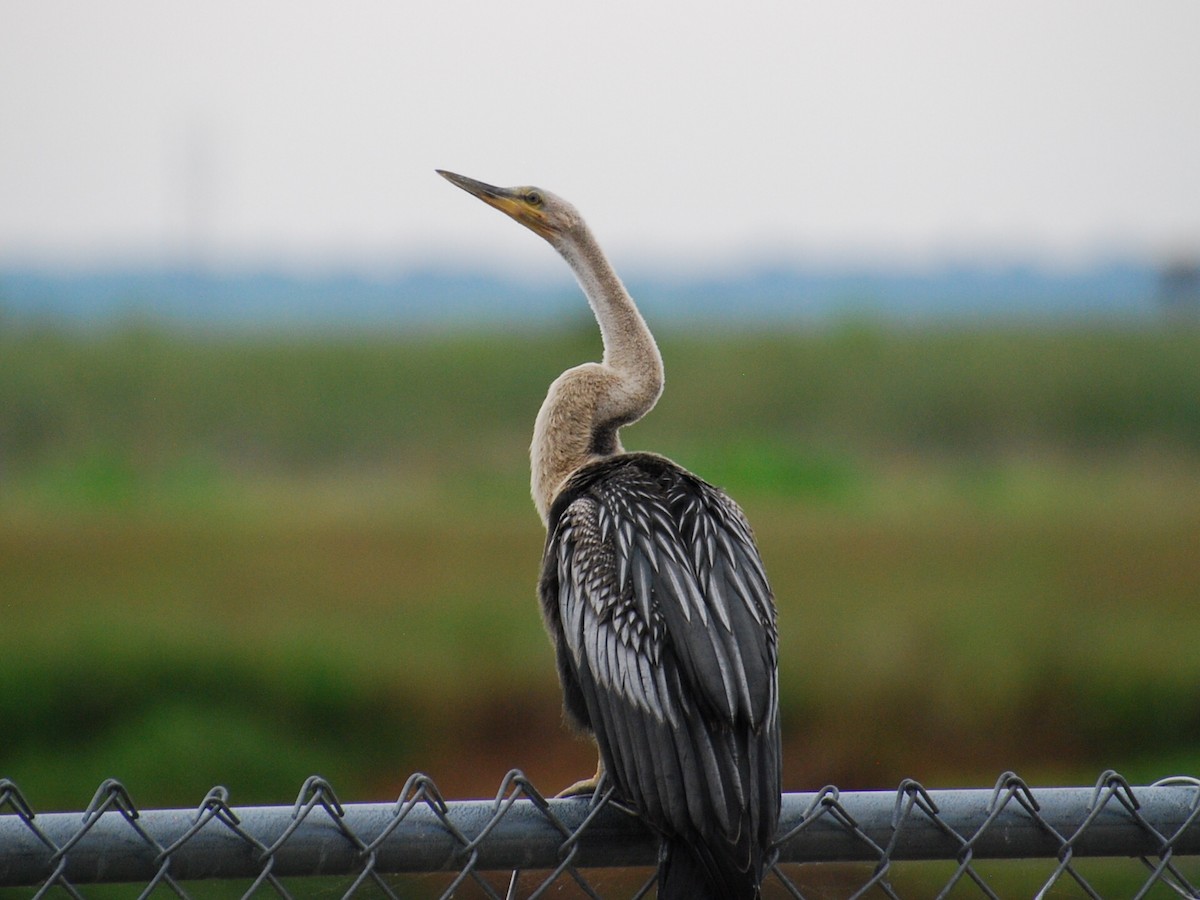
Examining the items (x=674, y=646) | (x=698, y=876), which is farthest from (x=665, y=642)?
(x=698, y=876)

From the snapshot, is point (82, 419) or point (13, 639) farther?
point (82, 419)

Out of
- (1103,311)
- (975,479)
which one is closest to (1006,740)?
(975,479)

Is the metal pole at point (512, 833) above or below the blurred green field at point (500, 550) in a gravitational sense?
above

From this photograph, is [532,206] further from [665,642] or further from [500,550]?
[500,550]

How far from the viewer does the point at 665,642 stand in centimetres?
201

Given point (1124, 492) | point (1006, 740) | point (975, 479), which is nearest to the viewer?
point (1006, 740)

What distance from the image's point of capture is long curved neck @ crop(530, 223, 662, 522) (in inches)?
108

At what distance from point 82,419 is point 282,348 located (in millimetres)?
2338

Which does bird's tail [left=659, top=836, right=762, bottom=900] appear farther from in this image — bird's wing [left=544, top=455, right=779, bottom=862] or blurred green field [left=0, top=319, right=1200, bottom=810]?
blurred green field [left=0, top=319, right=1200, bottom=810]

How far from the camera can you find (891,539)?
37.8ft

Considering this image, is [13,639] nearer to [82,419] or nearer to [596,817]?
[82,419]

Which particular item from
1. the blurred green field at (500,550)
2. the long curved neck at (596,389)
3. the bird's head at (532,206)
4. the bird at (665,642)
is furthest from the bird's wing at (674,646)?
the blurred green field at (500,550)

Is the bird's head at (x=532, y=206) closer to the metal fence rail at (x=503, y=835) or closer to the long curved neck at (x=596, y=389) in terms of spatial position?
the long curved neck at (x=596, y=389)

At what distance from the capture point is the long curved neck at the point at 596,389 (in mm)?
2748
